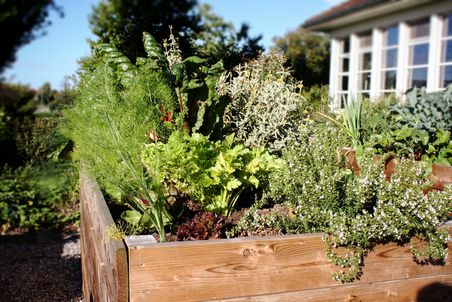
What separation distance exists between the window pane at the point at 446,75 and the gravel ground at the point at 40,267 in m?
6.33

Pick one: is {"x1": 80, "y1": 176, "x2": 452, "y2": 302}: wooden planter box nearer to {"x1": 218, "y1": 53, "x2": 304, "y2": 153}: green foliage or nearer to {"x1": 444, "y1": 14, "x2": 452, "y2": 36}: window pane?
{"x1": 218, "y1": 53, "x2": 304, "y2": 153}: green foliage

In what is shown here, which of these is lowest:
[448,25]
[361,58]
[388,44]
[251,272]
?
[251,272]

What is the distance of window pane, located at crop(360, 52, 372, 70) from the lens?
10.00 metres

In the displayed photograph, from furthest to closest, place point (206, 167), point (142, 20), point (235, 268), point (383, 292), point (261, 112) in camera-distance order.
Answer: point (142, 20) → point (261, 112) → point (206, 167) → point (383, 292) → point (235, 268)

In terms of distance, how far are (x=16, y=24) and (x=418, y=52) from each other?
8.73 m

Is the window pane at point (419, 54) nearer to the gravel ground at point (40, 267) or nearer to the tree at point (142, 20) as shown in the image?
the tree at point (142, 20)

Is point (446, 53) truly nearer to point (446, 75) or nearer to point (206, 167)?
point (446, 75)

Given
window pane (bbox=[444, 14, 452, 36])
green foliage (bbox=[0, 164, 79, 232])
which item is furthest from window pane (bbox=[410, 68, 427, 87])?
green foliage (bbox=[0, 164, 79, 232])

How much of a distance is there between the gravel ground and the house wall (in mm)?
4411

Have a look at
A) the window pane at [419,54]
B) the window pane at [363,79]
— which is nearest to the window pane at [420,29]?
Answer: the window pane at [419,54]

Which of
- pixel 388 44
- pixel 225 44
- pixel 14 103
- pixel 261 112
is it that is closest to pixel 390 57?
pixel 388 44

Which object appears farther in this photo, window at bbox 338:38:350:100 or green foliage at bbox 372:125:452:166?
window at bbox 338:38:350:100

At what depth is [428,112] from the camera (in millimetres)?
3695

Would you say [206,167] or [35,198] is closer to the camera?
[206,167]
